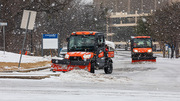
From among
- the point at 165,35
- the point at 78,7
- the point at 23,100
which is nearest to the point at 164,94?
the point at 23,100

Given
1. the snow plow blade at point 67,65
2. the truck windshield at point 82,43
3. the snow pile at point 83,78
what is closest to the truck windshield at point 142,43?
the truck windshield at point 82,43

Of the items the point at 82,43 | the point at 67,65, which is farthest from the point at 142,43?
the point at 67,65

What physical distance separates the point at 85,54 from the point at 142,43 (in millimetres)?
18356

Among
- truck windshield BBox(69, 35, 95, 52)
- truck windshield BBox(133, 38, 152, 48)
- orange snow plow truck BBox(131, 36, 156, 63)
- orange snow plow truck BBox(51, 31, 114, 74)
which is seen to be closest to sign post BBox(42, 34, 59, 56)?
orange snow plow truck BBox(131, 36, 156, 63)

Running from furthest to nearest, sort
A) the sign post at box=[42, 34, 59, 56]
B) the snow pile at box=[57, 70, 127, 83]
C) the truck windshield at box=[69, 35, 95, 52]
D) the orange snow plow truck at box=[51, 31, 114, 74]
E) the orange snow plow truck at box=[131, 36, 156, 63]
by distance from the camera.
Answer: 1. the sign post at box=[42, 34, 59, 56]
2. the orange snow plow truck at box=[131, 36, 156, 63]
3. the truck windshield at box=[69, 35, 95, 52]
4. the orange snow plow truck at box=[51, 31, 114, 74]
5. the snow pile at box=[57, 70, 127, 83]

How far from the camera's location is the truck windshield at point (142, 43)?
35438 millimetres

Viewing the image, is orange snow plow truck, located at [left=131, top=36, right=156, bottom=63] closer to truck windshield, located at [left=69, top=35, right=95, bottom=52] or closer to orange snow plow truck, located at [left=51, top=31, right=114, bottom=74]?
orange snow plow truck, located at [left=51, top=31, right=114, bottom=74]

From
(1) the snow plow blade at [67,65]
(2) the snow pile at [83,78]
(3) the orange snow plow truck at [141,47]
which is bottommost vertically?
(2) the snow pile at [83,78]

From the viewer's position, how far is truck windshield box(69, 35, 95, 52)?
18.8 meters

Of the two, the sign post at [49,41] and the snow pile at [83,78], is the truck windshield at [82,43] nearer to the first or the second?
the snow pile at [83,78]

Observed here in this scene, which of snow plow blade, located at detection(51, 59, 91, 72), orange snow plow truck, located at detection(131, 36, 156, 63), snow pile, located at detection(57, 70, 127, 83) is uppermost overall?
orange snow plow truck, located at detection(131, 36, 156, 63)

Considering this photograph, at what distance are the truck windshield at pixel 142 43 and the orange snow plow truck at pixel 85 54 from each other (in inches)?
616

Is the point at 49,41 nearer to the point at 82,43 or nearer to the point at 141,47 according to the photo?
the point at 141,47

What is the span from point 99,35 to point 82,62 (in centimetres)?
243
